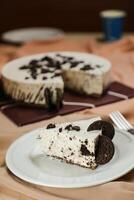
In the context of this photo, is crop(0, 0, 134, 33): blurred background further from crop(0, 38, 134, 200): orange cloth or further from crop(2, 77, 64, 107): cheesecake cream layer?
crop(2, 77, 64, 107): cheesecake cream layer

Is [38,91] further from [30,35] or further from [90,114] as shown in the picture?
[30,35]

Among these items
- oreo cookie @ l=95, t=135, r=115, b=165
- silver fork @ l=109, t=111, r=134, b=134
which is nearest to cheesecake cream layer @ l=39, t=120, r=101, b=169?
oreo cookie @ l=95, t=135, r=115, b=165

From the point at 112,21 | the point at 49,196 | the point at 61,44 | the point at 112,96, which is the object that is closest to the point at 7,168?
the point at 49,196

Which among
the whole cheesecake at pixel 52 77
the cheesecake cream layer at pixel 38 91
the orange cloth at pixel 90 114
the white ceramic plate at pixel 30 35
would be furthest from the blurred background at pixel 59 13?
the cheesecake cream layer at pixel 38 91

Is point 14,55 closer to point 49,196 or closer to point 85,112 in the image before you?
point 85,112

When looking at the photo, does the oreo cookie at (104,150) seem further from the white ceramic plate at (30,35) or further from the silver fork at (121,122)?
the white ceramic plate at (30,35)

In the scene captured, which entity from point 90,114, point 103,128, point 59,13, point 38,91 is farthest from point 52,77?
point 59,13
